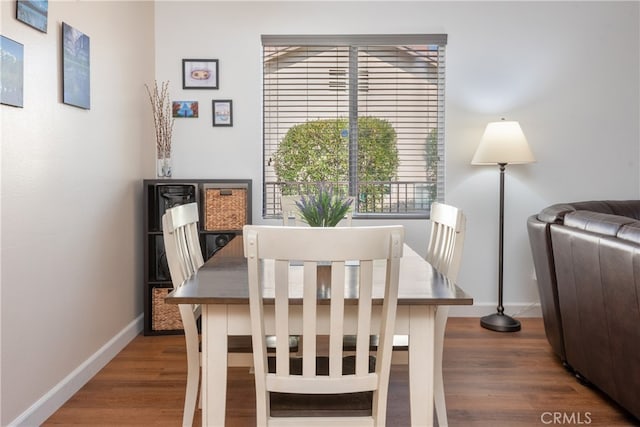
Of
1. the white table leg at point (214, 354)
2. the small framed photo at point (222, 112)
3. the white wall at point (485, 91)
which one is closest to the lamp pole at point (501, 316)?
the white wall at point (485, 91)

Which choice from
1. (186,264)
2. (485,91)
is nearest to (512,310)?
(485,91)

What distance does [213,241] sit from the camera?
350 centimetres

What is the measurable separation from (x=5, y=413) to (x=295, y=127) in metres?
2.62

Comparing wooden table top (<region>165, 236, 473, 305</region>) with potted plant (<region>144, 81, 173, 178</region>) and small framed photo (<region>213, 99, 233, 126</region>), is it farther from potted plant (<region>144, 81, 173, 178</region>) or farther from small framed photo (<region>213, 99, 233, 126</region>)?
small framed photo (<region>213, 99, 233, 126</region>)

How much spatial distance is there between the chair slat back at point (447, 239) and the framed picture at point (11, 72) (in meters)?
1.78

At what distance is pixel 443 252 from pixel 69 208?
180cm

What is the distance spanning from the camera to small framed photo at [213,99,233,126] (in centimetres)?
376

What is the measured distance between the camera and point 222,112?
3.76m

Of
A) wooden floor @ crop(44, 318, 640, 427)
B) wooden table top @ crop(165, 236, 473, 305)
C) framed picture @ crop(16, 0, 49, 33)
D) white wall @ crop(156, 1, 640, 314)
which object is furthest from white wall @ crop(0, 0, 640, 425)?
wooden table top @ crop(165, 236, 473, 305)

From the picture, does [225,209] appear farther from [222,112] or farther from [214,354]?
[214,354]

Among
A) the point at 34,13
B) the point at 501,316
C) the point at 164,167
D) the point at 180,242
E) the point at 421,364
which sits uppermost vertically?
the point at 34,13

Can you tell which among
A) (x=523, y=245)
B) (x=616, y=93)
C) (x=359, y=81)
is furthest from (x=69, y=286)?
(x=616, y=93)

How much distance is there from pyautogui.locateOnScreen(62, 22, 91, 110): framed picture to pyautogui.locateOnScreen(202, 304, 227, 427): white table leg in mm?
1554

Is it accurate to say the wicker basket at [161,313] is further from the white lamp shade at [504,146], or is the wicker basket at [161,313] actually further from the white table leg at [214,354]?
the white lamp shade at [504,146]
